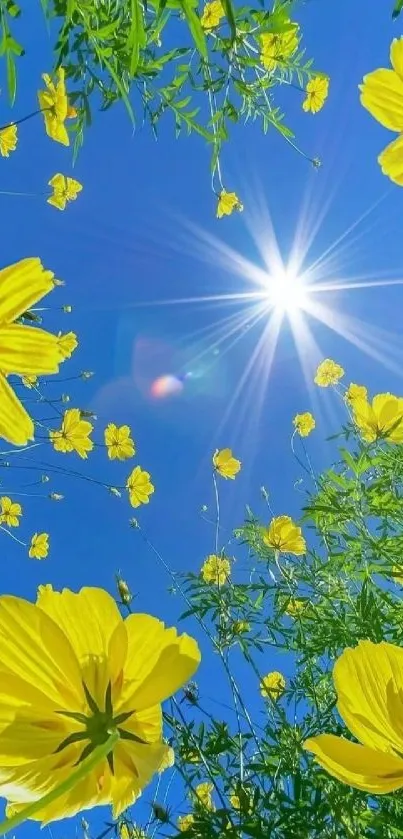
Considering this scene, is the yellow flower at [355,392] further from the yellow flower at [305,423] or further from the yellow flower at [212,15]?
the yellow flower at [212,15]

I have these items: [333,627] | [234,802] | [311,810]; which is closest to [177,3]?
[311,810]

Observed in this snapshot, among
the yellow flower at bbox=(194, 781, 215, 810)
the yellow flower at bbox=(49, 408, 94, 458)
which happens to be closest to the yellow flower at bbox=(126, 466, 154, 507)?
the yellow flower at bbox=(49, 408, 94, 458)

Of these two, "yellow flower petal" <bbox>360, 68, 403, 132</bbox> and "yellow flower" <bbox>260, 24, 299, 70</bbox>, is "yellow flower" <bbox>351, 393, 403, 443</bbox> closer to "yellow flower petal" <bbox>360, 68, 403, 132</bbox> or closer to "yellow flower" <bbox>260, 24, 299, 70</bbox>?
"yellow flower" <bbox>260, 24, 299, 70</bbox>

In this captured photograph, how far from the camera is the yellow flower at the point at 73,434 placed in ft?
10.6

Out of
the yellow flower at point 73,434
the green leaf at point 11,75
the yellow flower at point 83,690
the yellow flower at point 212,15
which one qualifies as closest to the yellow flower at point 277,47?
the yellow flower at point 212,15

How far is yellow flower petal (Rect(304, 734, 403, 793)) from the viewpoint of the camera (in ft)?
1.32

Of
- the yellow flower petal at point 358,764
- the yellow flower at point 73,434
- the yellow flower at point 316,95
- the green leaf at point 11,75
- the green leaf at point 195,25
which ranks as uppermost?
the yellow flower at point 316,95

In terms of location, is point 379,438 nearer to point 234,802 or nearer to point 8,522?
point 234,802

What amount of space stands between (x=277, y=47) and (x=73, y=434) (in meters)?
1.85

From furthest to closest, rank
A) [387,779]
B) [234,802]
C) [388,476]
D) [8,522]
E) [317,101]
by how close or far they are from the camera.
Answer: [8,522] → [317,101] → [388,476] → [234,802] → [387,779]

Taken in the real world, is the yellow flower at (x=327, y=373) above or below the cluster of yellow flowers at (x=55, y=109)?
above

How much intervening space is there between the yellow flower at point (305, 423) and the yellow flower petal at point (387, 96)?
3.29 m

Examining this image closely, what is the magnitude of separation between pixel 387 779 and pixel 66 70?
2254mm

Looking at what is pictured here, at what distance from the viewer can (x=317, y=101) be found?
10.6ft
